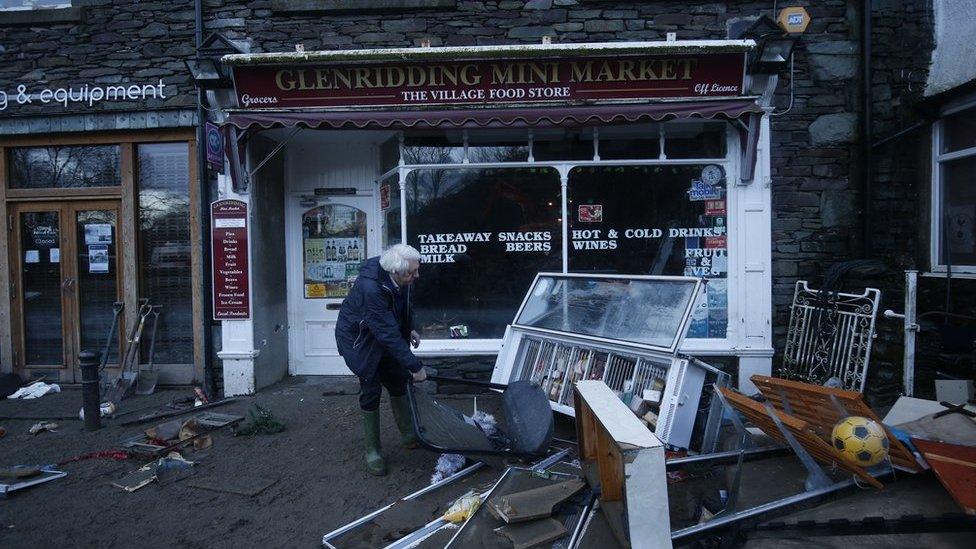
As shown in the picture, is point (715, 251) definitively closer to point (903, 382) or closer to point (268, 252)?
point (903, 382)

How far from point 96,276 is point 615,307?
6.61 metres

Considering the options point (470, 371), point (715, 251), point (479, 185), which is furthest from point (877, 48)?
point (470, 371)

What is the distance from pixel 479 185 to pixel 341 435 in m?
3.26

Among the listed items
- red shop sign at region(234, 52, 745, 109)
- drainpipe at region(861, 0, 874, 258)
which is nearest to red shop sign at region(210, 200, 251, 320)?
red shop sign at region(234, 52, 745, 109)

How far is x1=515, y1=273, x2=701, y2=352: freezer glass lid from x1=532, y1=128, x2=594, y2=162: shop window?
1.71m

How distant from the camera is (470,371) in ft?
21.7

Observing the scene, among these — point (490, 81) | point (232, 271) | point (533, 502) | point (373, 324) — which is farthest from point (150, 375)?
point (533, 502)

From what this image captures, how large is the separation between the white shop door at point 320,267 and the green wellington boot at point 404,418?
2.81 m

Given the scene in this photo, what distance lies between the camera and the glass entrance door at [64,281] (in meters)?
7.18

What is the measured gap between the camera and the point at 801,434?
343 centimetres

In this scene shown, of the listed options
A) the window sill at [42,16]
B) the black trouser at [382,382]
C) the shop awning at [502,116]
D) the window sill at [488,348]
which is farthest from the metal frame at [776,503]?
the window sill at [42,16]

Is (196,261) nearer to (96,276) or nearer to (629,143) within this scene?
(96,276)

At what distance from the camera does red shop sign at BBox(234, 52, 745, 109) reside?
6105 mm

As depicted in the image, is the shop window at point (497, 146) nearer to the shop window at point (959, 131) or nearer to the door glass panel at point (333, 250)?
the door glass panel at point (333, 250)
